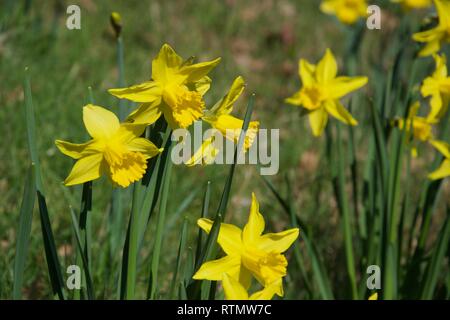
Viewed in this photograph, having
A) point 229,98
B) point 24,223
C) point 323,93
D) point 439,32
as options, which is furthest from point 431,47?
point 24,223

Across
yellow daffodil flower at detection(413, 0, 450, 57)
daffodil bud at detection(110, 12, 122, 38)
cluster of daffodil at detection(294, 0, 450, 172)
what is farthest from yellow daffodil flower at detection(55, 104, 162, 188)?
yellow daffodil flower at detection(413, 0, 450, 57)

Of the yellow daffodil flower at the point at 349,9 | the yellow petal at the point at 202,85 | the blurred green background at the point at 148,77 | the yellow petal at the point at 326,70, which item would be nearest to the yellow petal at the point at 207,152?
the yellow petal at the point at 202,85

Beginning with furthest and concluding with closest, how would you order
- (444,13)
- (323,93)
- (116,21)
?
(323,93), (444,13), (116,21)

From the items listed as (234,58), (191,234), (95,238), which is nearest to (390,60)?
(234,58)

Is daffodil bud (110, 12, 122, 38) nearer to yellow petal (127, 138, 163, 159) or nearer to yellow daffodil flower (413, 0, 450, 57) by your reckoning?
yellow petal (127, 138, 163, 159)

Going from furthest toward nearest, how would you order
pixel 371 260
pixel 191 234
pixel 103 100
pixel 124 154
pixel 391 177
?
pixel 103 100 → pixel 191 234 → pixel 371 260 → pixel 391 177 → pixel 124 154

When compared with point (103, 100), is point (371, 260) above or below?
below

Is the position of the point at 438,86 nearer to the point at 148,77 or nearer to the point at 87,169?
the point at 87,169
